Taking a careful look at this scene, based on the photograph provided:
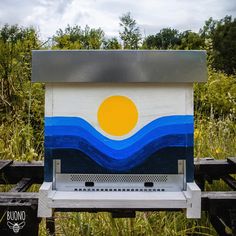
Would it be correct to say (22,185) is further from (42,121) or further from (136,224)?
(42,121)

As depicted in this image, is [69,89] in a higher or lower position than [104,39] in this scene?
lower

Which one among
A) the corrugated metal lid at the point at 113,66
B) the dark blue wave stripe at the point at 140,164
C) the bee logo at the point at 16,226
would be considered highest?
the corrugated metal lid at the point at 113,66

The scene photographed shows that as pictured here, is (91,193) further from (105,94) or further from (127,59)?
(127,59)

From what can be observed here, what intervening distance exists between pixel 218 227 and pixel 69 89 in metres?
1.36

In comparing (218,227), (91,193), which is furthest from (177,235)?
(91,193)

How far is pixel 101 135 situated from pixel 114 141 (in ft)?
0.21

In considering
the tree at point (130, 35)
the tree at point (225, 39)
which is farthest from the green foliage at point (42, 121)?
the tree at point (225, 39)

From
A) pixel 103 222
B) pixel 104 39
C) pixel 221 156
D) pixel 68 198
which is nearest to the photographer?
pixel 68 198

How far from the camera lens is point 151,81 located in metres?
2.05

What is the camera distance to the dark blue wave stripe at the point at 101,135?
2.10 metres

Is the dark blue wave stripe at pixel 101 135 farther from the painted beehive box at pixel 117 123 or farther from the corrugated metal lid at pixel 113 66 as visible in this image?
the corrugated metal lid at pixel 113 66

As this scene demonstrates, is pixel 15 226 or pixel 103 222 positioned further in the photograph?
pixel 103 222

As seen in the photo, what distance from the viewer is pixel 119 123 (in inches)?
83.1

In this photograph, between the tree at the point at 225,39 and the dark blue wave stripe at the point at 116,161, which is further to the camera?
the tree at the point at 225,39
